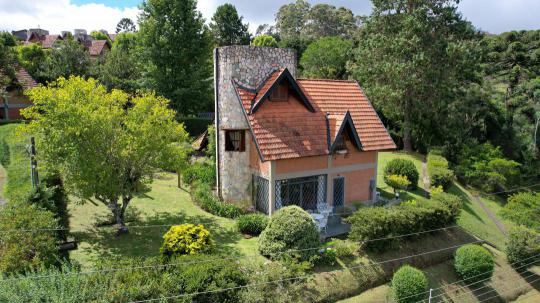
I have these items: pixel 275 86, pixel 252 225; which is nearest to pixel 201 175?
pixel 252 225

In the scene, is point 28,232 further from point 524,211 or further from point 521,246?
point 524,211

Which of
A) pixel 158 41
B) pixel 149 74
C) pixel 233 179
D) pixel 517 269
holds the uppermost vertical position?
pixel 158 41

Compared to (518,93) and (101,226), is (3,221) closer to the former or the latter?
(101,226)

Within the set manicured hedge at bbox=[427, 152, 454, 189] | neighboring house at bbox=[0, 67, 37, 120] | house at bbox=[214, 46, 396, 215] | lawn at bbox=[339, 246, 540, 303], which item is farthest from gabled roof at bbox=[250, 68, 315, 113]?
neighboring house at bbox=[0, 67, 37, 120]

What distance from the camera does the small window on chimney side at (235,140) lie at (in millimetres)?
21844

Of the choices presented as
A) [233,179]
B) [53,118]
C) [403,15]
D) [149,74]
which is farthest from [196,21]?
[53,118]

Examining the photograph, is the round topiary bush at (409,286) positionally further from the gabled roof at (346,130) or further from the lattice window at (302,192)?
the gabled roof at (346,130)

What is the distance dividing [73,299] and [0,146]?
23.7 metres

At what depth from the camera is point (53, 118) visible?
15.3m

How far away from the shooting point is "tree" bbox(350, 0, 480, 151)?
32.4m

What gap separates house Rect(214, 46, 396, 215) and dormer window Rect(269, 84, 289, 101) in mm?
59

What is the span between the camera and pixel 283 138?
65.9ft

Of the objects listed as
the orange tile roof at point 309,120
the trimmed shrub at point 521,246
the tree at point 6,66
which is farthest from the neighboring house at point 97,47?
the trimmed shrub at point 521,246

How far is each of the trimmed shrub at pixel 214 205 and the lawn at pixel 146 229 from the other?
370mm
